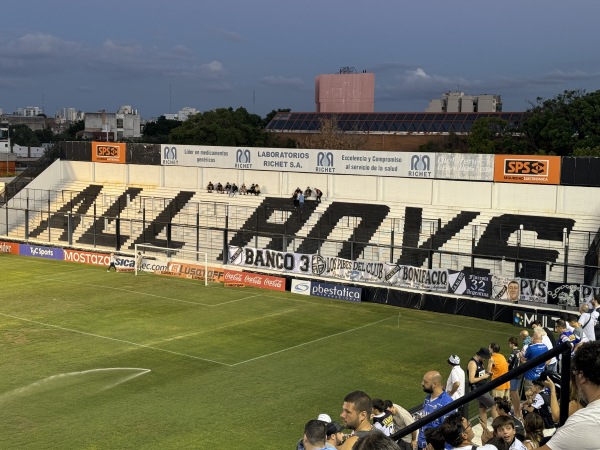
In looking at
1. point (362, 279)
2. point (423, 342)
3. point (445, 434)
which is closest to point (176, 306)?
point (362, 279)

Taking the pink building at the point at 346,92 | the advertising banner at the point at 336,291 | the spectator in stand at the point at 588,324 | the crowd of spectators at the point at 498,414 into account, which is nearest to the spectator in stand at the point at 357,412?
the crowd of spectators at the point at 498,414

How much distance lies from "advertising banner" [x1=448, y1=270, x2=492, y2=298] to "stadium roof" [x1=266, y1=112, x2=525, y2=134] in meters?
45.9

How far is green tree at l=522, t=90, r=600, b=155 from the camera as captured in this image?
62625 millimetres

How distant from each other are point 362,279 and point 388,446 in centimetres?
3218

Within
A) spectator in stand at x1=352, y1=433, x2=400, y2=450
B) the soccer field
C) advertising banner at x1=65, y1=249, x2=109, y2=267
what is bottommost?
the soccer field

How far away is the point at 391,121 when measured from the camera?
89438 mm

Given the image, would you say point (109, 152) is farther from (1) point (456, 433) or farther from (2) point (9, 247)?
(1) point (456, 433)

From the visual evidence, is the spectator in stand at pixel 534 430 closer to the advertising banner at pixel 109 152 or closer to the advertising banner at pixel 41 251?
the advertising banner at pixel 41 251

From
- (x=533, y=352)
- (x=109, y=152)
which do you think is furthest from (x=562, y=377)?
(x=109, y=152)

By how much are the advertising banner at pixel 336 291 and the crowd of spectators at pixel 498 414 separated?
56.8ft

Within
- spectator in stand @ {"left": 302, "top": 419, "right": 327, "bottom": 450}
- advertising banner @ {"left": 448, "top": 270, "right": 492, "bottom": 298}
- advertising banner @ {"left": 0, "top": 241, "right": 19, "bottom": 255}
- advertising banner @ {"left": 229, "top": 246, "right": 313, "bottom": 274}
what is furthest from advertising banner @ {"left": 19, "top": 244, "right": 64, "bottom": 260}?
spectator in stand @ {"left": 302, "top": 419, "right": 327, "bottom": 450}

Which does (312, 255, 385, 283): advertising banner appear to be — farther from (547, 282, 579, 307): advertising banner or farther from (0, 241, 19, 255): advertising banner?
(0, 241, 19, 255): advertising banner

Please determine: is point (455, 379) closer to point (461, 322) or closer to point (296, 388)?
point (296, 388)

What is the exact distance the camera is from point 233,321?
3036cm
